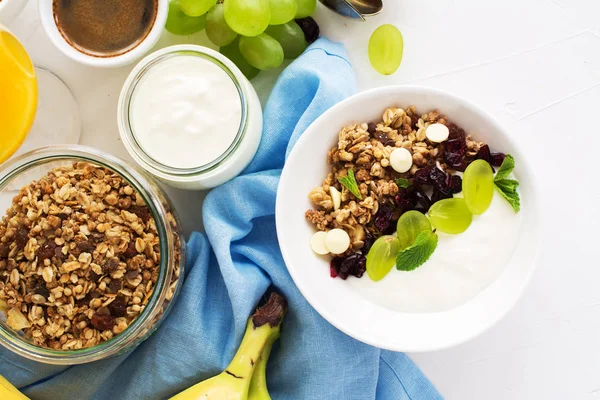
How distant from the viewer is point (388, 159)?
887 mm

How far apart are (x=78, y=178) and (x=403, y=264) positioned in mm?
472

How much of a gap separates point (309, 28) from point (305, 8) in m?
0.05

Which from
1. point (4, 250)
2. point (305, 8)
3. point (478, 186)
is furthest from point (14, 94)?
point (478, 186)

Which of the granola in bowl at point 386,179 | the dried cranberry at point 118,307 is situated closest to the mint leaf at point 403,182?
the granola in bowl at point 386,179

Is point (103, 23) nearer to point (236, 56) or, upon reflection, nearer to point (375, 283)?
point (236, 56)

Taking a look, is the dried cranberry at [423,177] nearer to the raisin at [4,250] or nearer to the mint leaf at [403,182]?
the mint leaf at [403,182]

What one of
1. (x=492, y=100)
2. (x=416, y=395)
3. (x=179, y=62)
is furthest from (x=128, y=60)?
(x=416, y=395)

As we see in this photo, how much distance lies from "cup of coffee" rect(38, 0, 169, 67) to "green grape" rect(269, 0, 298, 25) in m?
0.16

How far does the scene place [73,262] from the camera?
86 cm

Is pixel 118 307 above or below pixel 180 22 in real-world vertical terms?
below

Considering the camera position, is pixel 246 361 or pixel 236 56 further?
pixel 236 56

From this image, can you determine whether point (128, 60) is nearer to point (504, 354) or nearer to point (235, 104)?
point (235, 104)

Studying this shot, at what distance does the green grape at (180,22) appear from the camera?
3.24 feet

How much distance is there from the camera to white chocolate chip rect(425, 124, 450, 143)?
0.88 m
